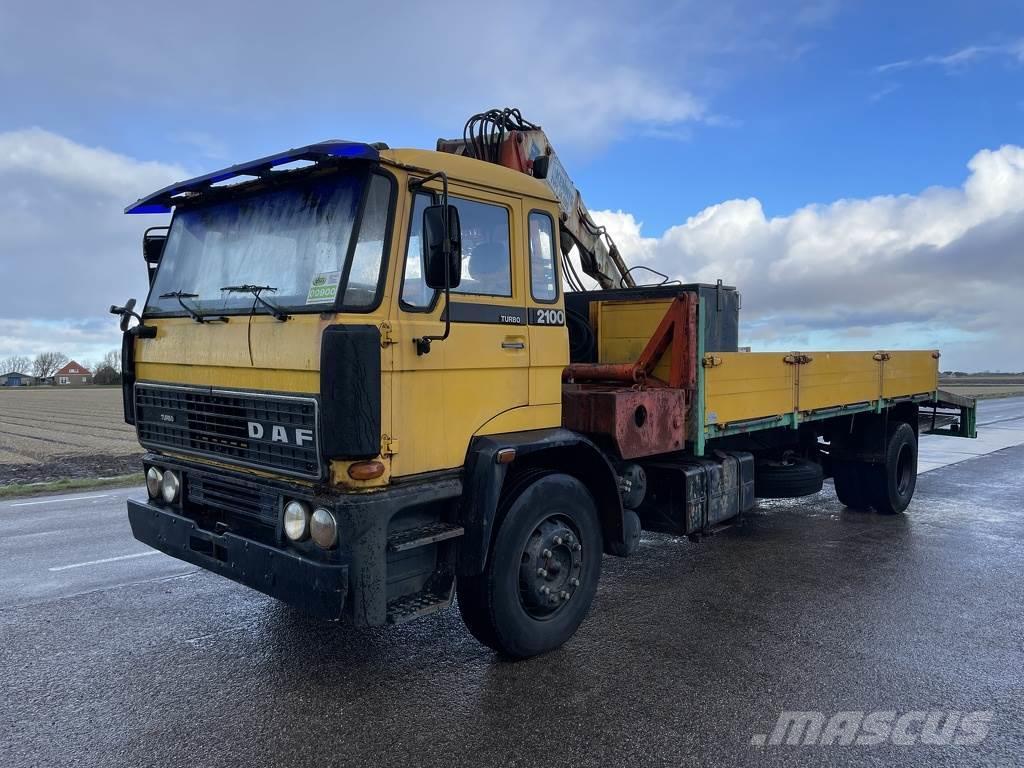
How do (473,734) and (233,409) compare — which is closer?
(473,734)

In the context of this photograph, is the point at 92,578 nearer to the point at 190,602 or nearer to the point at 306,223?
the point at 190,602

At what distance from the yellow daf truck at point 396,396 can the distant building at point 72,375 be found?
89.3m

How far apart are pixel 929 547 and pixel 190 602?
20.9 feet

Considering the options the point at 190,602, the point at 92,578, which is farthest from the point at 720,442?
the point at 92,578

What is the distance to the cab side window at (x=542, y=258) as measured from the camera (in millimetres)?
4391

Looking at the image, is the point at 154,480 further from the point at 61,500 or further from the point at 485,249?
the point at 61,500

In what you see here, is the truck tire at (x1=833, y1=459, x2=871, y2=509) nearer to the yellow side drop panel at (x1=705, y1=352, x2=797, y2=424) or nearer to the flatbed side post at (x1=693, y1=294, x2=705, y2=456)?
the yellow side drop panel at (x1=705, y1=352, x2=797, y2=424)

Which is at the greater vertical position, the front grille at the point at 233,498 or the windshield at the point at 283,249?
the windshield at the point at 283,249

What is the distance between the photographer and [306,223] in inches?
152

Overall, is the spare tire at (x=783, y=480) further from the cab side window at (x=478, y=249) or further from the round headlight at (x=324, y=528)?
the round headlight at (x=324, y=528)

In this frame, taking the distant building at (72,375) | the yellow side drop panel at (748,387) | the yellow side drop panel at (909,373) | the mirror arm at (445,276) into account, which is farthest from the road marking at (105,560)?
the distant building at (72,375)

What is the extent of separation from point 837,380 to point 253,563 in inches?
227

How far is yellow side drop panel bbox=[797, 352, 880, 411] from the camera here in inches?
266

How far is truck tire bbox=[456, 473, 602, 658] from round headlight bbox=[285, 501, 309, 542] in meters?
0.88
